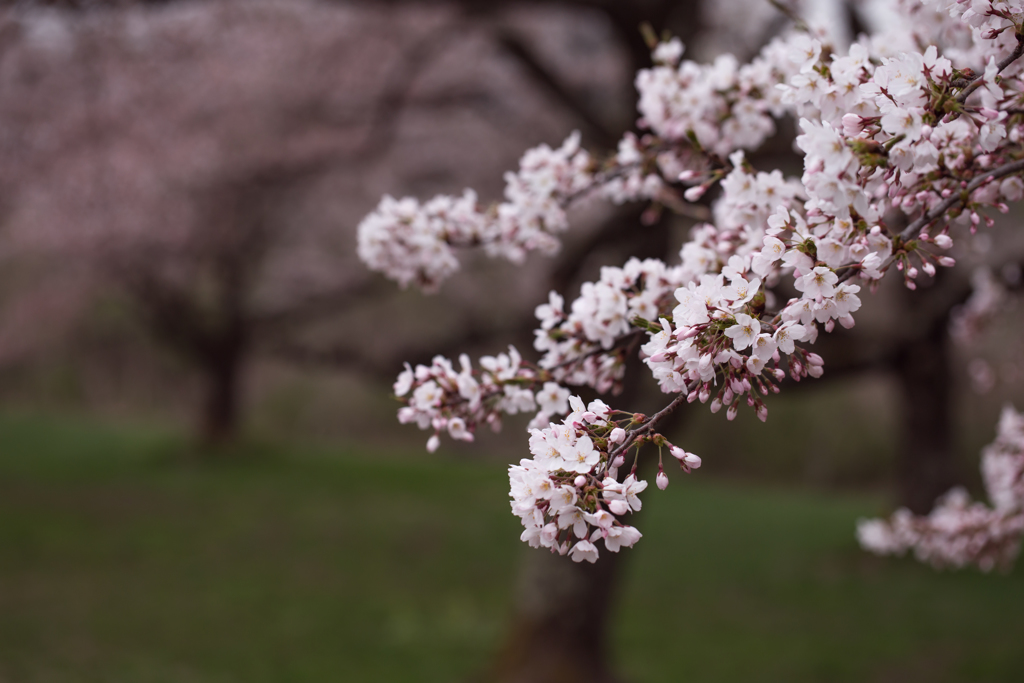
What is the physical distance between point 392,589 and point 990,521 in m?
6.63

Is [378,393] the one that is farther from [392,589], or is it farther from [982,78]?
[982,78]

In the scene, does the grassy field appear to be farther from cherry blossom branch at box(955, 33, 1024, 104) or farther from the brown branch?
cherry blossom branch at box(955, 33, 1024, 104)

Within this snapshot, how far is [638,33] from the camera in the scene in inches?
237

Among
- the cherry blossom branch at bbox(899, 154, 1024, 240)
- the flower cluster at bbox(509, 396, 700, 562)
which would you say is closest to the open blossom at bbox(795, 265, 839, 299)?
the cherry blossom branch at bbox(899, 154, 1024, 240)

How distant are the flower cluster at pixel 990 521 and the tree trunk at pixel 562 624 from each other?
→ 2634 mm

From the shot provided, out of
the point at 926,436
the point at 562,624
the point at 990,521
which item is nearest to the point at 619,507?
the point at 990,521

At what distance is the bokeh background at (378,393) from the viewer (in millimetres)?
6570

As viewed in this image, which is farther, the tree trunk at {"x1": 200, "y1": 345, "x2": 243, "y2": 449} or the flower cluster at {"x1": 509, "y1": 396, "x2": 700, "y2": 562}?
the tree trunk at {"x1": 200, "y1": 345, "x2": 243, "y2": 449}

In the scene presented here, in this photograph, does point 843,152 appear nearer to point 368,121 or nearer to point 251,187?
point 368,121

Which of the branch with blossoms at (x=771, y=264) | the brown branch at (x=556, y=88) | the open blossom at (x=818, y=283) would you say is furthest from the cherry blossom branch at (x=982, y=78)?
the brown branch at (x=556, y=88)

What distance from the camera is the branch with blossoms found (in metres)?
1.50

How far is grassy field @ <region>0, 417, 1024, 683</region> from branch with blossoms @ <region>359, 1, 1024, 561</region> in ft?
16.1

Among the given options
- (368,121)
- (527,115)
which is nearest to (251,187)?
(368,121)

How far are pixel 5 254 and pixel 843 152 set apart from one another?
20994 millimetres
